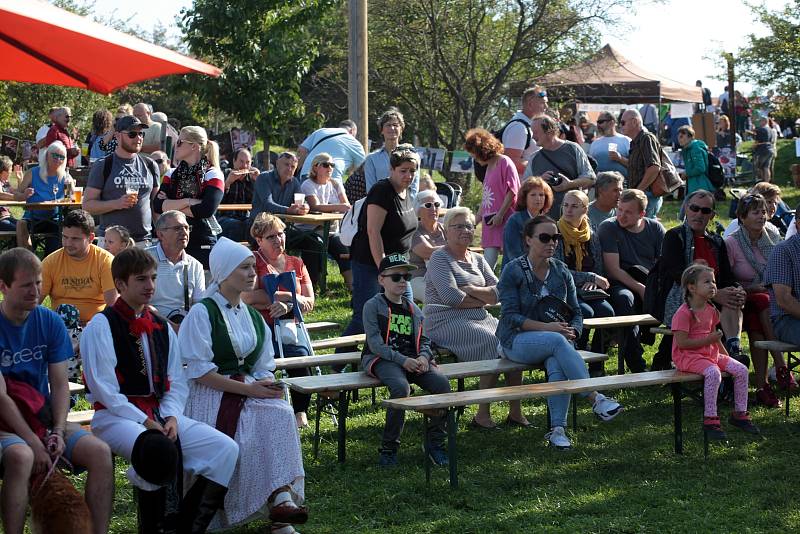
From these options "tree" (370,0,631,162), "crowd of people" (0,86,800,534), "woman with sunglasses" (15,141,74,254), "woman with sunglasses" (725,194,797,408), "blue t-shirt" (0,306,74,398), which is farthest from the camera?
"tree" (370,0,631,162)

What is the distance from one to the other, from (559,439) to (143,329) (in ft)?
9.42

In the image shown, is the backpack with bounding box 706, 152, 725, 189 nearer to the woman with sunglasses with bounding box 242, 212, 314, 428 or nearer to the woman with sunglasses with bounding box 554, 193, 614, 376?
the woman with sunglasses with bounding box 554, 193, 614, 376

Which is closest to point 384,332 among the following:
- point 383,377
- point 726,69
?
point 383,377

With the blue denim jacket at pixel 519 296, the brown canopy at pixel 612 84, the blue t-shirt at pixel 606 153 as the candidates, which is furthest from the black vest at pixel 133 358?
the brown canopy at pixel 612 84

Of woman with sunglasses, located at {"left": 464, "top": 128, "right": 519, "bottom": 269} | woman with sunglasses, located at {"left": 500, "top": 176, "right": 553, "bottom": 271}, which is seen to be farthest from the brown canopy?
woman with sunglasses, located at {"left": 500, "top": 176, "right": 553, "bottom": 271}

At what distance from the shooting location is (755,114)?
39031mm

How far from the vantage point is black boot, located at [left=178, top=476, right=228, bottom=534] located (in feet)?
17.0

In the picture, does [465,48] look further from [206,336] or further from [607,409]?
[206,336]

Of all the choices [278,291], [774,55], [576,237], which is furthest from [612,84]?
[278,291]

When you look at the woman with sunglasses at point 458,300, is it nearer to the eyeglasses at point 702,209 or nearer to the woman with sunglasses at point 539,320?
the woman with sunglasses at point 539,320

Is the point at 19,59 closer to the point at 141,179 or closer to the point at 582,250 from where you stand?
the point at 141,179

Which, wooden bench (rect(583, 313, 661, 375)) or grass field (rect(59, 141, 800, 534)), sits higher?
wooden bench (rect(583, 313, 661, 375))

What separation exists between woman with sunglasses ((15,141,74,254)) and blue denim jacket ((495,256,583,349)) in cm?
749

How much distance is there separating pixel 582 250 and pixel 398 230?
1.74 meters
